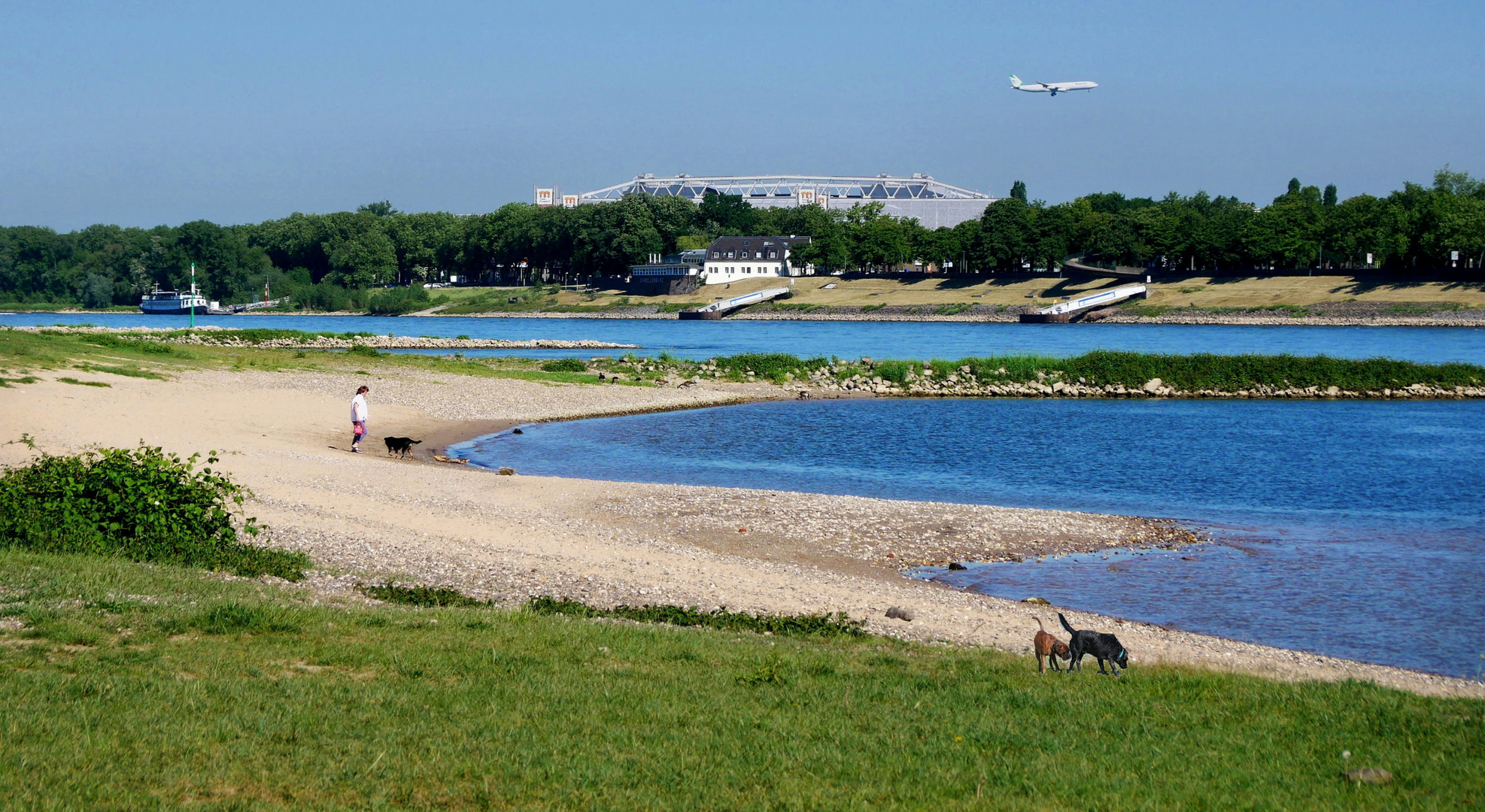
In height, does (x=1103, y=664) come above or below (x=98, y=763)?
below

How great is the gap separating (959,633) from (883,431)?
27.4m

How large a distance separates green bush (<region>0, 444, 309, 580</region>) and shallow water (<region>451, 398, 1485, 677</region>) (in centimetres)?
1081

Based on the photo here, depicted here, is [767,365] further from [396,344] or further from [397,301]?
[397,301]

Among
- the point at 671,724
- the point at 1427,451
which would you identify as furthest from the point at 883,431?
the point at 671,724

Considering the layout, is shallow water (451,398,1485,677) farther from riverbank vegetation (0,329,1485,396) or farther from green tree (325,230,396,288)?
green tree (325,230,396,288)

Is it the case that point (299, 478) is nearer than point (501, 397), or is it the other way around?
point (299, 478)

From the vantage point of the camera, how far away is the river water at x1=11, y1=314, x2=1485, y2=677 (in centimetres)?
1731

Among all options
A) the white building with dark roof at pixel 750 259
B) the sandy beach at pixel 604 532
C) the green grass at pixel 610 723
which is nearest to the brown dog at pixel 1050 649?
Answer: the green grass at pixel 610 723

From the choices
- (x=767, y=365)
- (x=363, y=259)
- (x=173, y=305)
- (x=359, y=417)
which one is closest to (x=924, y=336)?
(x=767, y=365)

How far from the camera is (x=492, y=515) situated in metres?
21.1

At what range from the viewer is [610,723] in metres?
8.48

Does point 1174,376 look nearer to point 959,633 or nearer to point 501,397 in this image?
point 501,397

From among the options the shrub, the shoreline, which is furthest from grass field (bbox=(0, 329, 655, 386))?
the shoreline

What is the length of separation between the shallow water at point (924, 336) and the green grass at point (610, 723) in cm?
6605
